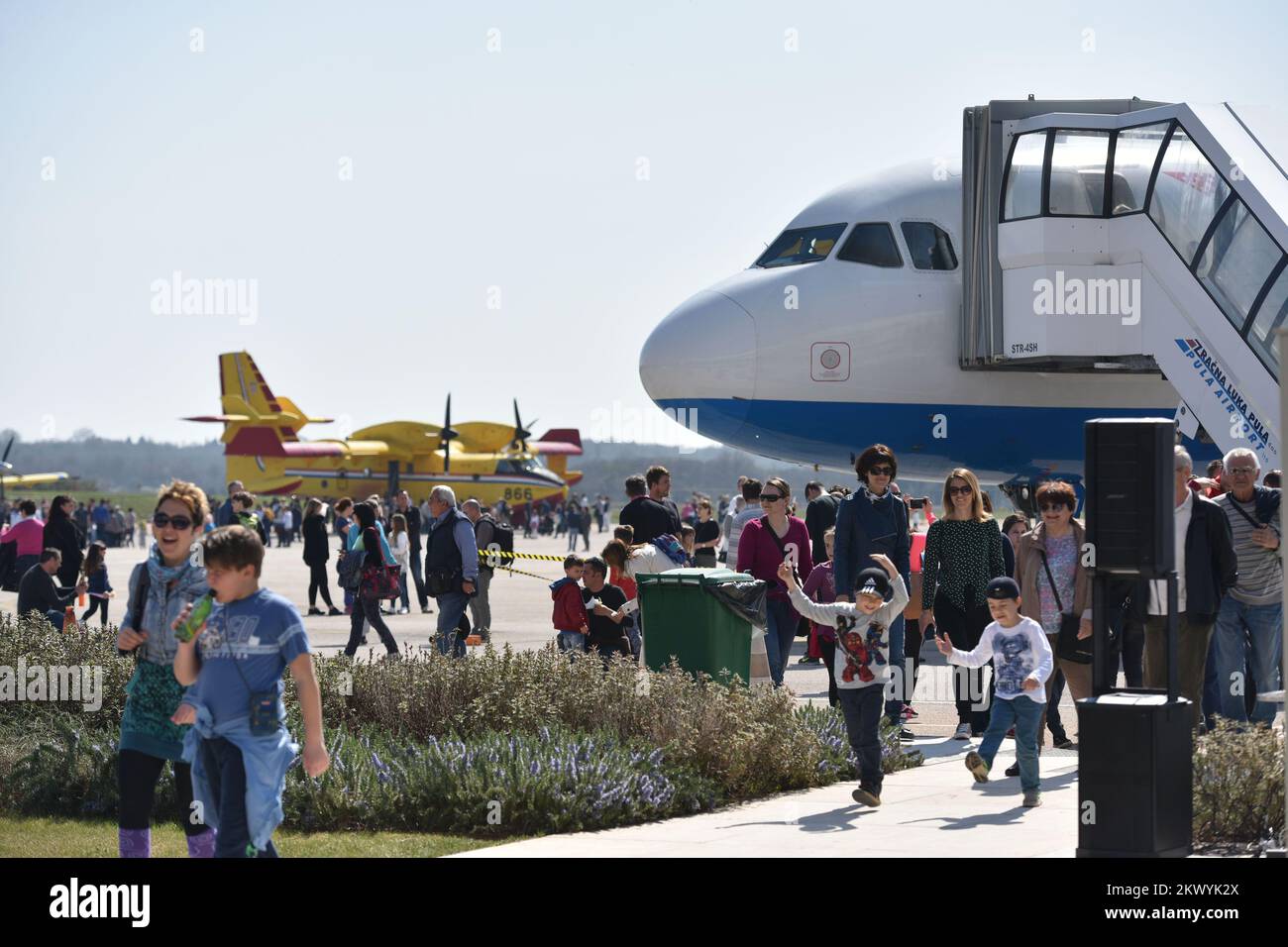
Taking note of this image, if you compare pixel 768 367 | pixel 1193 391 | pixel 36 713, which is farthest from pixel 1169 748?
pixel 768 367

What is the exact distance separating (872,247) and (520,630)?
6904 mm

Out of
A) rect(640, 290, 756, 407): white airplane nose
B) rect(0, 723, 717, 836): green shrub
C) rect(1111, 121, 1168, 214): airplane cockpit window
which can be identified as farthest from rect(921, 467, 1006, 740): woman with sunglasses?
rect(640, 290, 756, 407): white airplane nose

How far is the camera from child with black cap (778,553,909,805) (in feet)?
30.8

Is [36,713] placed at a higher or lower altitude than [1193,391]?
lower

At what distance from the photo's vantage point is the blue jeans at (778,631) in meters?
13.2

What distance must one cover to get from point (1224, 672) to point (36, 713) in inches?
309

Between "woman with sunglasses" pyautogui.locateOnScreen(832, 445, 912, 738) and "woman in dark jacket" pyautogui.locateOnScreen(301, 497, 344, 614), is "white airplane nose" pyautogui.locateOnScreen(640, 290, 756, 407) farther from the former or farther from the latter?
"woman in dark jacket" pyautogui.locateOnScreen(301, 497, 344, 614)

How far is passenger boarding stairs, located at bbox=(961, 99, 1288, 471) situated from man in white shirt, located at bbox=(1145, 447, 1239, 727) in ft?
13.7

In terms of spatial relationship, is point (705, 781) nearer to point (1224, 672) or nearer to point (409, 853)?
point (409, 853)

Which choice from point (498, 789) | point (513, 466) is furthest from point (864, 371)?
point (513, 466)

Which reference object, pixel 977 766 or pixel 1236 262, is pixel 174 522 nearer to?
pixel 977 766

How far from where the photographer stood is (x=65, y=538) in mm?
18203

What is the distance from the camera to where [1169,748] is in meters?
7.29
